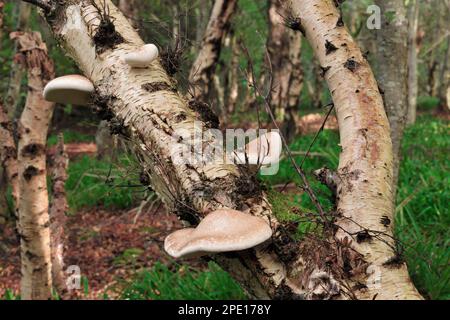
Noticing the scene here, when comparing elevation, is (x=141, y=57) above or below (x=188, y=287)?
above

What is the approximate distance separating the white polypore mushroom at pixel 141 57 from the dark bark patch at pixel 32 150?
2124 millimetres

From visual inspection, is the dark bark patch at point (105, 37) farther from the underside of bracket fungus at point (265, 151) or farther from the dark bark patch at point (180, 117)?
the underside of bracket fungus at point (265, 151)

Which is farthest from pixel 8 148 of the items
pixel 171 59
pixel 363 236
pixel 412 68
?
pixel 412 68

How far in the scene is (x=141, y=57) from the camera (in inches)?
69.2

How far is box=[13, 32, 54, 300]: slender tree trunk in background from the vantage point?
3.60 metres

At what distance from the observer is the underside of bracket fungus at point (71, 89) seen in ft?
6.41

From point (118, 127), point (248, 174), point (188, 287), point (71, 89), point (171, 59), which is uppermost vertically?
point (171, 59)

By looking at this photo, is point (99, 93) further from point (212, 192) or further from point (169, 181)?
point (212, 192)

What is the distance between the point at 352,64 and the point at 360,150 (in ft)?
1.12

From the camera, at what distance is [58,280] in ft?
16.2

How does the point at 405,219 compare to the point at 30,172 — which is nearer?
the point at 30,172

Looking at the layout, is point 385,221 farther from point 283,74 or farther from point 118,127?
point 283,74

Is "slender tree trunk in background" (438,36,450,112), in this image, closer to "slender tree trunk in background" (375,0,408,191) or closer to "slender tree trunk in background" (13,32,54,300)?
"slender tree trunk in background" (375,0,408,191)

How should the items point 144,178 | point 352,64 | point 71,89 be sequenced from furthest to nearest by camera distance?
point 71,89 → point 144,178 → point 352,64
